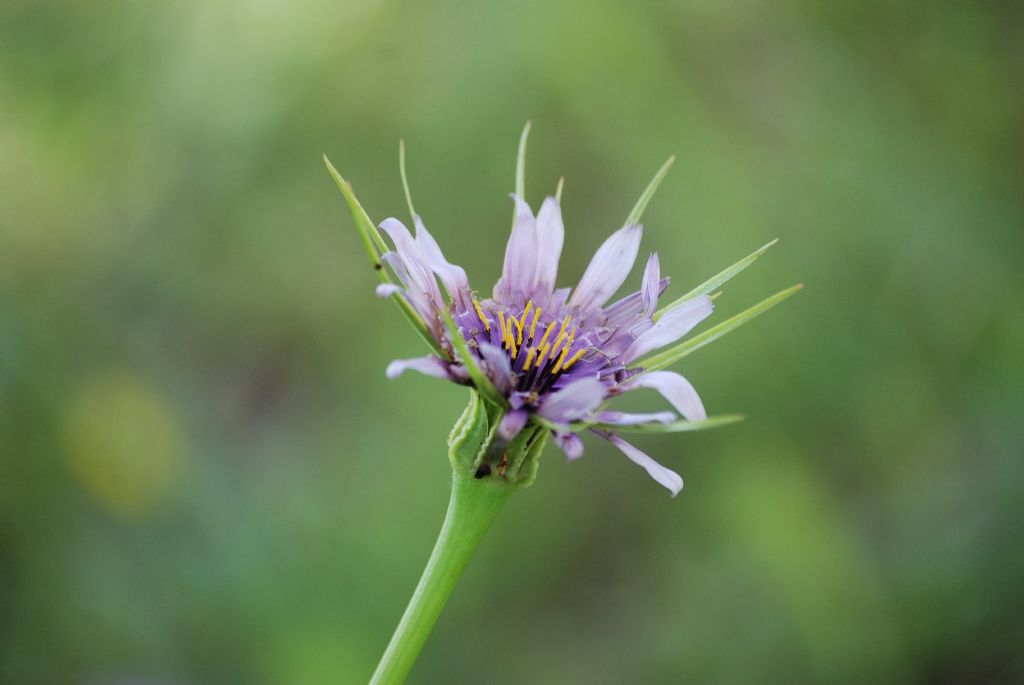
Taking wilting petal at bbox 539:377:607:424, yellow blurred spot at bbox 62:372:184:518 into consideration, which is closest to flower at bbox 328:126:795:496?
wilting petal at bbox 539:377:607:424

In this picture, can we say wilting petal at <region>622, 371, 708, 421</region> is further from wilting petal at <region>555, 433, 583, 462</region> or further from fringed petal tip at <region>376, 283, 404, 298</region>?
fringed petal tip at <region>376, 283, 404, 298</region>

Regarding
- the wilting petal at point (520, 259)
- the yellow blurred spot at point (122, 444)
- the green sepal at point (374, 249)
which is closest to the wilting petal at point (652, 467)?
the green sepal at point (374, 249)

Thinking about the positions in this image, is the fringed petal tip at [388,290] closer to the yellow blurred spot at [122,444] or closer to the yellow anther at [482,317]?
the yellow anther at [482,317]

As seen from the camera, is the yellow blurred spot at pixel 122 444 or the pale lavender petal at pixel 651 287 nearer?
the pale lavender petal at pixel 651 287

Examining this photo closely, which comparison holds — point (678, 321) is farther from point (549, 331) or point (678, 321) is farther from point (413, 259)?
point (413, 259)

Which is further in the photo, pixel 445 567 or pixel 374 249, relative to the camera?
pixel 445 567

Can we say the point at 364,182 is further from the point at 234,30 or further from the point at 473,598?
the point at 473,598

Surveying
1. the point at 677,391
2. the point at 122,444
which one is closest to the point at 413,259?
the point at 677,391

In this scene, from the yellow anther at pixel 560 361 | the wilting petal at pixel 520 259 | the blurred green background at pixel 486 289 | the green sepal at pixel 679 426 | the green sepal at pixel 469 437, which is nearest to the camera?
the green sepal at pixel 679 426
